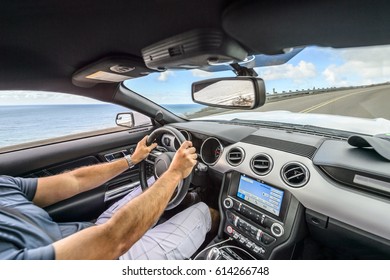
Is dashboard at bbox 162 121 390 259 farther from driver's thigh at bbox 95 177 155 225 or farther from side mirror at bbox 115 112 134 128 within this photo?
side mirror at bbox 115 112 134 128

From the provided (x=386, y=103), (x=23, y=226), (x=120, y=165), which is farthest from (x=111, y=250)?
(x=386, y=103)

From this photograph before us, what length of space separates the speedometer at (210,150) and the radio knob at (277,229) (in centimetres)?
56

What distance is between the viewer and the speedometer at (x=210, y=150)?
1.52 m

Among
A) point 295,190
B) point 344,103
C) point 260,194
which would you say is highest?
point 344,103

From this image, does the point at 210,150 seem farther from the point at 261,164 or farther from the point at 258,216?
the point at 258,216

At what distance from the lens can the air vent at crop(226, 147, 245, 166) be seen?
1.33 metres

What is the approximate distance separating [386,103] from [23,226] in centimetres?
281

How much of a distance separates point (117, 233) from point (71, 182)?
0.73 m

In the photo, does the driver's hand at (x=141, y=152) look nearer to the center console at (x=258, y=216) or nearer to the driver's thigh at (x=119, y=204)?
the driver's thigh at (x=119, y=204)

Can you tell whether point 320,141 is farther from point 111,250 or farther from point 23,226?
point 23,226

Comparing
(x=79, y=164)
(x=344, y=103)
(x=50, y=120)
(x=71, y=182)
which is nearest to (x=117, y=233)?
(x=71, y=182)

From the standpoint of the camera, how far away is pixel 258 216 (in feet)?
3.85

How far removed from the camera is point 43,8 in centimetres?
80

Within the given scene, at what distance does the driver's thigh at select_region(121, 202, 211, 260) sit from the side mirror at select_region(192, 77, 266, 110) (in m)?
0.70
